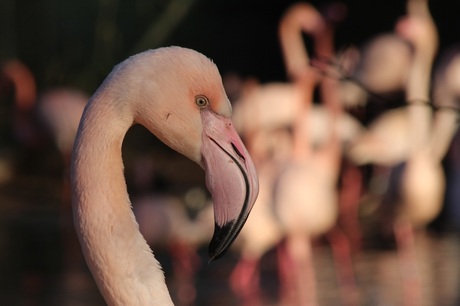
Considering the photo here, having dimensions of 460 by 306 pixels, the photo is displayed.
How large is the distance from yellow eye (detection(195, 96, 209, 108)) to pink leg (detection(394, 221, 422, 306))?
5088 millimetres

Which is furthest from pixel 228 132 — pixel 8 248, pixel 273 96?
pixel 273 96

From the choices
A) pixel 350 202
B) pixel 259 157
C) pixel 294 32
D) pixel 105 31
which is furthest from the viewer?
pixel 105 31

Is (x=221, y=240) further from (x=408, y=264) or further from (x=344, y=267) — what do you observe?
(x=408, y=264)

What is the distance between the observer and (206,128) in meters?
2.30

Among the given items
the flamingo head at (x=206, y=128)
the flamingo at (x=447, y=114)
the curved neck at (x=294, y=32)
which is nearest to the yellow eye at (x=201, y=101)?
the flamingo head at (x=206, y=128)

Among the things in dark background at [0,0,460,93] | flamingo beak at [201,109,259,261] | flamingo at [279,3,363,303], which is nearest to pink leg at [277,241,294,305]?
flamingo at [279,3,363,303]

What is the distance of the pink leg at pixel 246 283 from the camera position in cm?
765

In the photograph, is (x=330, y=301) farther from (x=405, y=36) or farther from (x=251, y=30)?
(x=251, y=30)

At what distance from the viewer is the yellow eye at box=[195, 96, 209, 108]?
228cm

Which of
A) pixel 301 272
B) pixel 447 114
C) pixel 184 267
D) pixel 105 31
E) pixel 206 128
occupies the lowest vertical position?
pixel 105 31

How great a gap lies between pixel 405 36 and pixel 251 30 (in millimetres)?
4766

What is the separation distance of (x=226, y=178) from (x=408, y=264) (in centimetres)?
633

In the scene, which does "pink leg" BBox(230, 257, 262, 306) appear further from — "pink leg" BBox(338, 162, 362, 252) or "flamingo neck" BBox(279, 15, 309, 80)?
"flamingo neck" BBox(279, 15, 309, 80)

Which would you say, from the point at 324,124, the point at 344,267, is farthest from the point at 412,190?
the point at 324,124
